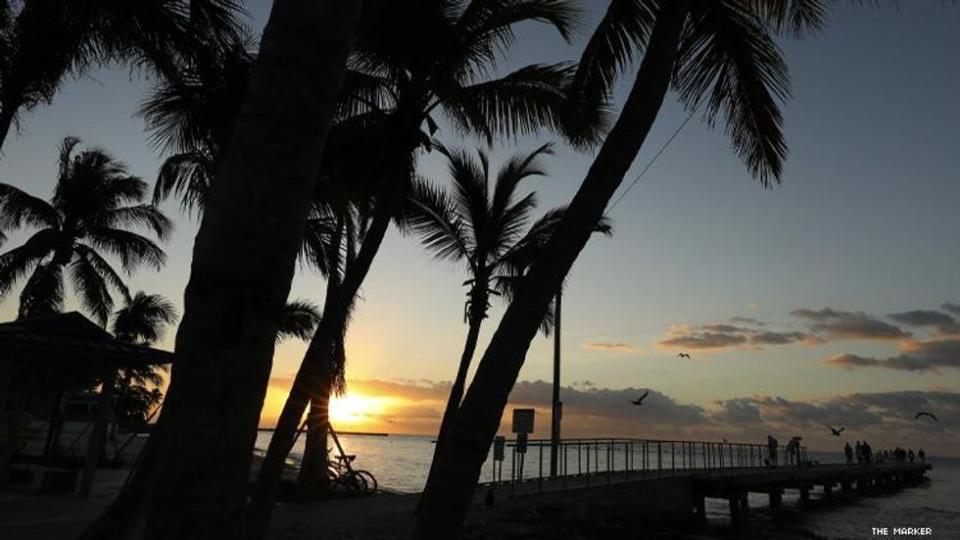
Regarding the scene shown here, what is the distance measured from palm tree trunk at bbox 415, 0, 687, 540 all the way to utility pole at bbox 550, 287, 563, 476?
15445 millimetres

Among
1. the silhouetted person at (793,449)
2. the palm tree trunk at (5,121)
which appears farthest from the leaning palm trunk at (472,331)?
the silhouetted person at (793,449)

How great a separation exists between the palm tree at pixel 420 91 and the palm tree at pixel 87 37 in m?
2.20

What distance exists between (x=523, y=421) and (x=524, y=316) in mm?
12649

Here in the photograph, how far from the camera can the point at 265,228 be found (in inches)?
91.3

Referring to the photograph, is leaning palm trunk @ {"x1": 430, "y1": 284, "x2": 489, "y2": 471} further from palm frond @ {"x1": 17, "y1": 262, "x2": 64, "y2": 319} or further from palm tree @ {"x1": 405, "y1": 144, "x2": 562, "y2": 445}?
palm frond @ {"x1": 17, "y1": 262, "x2": 64, "y2": 319}

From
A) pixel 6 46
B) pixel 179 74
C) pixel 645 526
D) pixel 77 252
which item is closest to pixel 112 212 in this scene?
pixel 77 252

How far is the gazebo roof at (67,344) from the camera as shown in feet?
40.2

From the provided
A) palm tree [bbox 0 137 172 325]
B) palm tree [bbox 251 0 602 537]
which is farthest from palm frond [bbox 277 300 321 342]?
palm tree [bbox 251 0 602 537]

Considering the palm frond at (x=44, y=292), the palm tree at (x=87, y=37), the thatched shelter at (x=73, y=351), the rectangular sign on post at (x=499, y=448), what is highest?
the palm tree at (x=87, y=37)

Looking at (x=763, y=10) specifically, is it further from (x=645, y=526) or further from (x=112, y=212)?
(x=112, y=212)

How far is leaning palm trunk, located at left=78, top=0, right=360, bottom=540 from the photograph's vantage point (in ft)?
6.93

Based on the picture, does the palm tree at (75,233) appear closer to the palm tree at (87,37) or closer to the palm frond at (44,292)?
the palm frond at (44,292)

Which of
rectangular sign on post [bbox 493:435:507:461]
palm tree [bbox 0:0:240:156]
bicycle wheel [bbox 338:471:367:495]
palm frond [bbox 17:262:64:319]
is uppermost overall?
palm tree [bbox 0:0:240:156]

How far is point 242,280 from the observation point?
2.25 m
